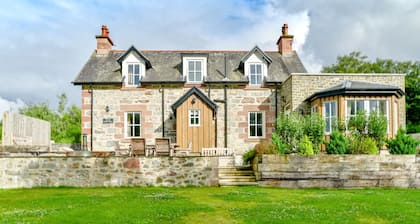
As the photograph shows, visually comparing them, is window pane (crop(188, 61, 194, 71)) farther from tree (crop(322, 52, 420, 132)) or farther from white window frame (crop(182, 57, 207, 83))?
tree (crop(322, 52, 420, 132))

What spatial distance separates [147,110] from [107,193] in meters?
9.96

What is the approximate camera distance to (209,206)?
9.61 metres

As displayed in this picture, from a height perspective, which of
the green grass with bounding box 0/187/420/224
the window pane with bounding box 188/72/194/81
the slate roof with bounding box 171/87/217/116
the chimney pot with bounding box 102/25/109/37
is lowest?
the green grass with bounding box 0/187/420/224

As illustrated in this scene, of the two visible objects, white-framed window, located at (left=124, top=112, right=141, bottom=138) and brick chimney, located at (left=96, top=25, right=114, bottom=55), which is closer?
white-framed window, located at (left=124, top=112, right=141, bottom=138)

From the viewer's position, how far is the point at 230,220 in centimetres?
802

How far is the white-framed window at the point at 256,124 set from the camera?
2198 cm

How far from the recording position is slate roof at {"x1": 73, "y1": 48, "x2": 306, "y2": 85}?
21.7 metres

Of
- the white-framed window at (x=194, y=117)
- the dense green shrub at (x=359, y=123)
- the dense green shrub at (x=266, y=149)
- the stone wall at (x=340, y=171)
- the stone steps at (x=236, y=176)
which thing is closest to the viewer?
the stone wall at (x=340, y=171)

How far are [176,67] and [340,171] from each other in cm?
1229

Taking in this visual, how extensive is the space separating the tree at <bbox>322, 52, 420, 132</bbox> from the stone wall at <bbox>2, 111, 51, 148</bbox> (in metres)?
29.0

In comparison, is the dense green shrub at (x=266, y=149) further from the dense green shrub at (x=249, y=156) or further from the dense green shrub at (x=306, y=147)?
the dense green shrub at (x=306, y=147)

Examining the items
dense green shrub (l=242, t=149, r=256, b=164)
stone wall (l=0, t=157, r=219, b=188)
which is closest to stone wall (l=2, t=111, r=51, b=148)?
stone wall (l=0, t=157, r=219, b=188)

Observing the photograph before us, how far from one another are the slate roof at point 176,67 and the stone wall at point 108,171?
8.10 meters

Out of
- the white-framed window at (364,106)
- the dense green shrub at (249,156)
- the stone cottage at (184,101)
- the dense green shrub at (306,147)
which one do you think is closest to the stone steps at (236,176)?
the dense green shrub at (249,156)
